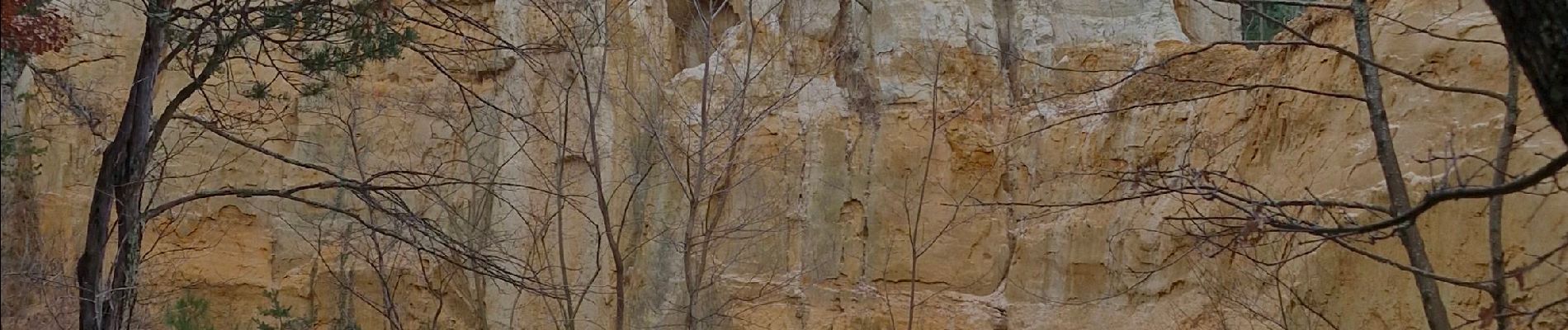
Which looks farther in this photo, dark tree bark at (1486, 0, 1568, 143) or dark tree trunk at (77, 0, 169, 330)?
dark tree trunk at (77, 0, 169, 330)

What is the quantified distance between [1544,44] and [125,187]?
6515 mm

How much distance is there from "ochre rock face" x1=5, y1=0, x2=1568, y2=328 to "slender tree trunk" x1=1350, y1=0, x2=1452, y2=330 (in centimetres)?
609

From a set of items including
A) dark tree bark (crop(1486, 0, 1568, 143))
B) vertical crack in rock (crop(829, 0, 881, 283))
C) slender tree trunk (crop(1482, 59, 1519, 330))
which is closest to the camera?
dark tree bark (crop(1486, 0, 1568, 143))

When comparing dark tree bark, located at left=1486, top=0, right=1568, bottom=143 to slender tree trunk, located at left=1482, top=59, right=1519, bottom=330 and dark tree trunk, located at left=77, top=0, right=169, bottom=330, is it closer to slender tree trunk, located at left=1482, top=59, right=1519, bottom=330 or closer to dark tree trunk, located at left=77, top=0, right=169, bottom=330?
slender tree trunk, located at left=1482, top=59, right=1519, bottom=330

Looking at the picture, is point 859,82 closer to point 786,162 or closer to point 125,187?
point 786,162

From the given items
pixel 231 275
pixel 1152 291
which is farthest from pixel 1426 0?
pixel 231 275

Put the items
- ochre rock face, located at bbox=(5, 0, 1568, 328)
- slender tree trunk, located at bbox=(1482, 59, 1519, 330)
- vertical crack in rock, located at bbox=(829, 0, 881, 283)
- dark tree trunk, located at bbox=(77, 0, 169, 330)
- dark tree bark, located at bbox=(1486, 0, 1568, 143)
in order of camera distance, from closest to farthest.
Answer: dark tree bark, located at bbox=(1486, 0, 1568, 143), slender tree trunk, located at bbox=(1482, 59, 1519, 330), dark tree trunk, located at bbox=(77, 0, 169, 330), ochre rock face, located at bbox=(5, 0, 1568, 328), vertical crack in rock, located at bbox=(829, 0, 881, 283)

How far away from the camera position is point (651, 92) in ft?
57.0

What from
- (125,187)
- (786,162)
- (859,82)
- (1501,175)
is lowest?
(1501,175)

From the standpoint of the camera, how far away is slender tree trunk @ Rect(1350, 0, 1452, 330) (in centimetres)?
620

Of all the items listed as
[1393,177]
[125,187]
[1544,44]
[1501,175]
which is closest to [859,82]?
[125,187]

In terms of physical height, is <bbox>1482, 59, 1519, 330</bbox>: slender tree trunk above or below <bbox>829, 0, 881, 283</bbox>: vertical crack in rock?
below

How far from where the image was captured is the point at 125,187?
23.9ft

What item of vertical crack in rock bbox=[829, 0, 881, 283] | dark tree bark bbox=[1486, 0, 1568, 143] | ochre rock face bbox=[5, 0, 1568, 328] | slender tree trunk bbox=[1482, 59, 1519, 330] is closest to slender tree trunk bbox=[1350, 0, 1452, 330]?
slender tree trunk bbox=[1482, 59, 1519, 330]
